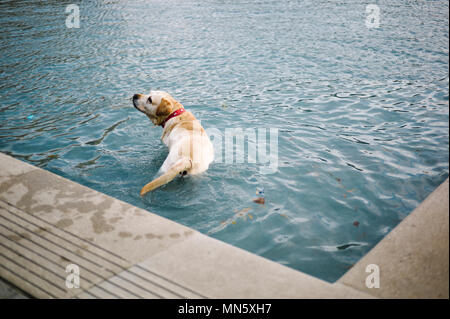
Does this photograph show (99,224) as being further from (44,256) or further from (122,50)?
(122,50)

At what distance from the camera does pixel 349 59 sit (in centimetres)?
1045

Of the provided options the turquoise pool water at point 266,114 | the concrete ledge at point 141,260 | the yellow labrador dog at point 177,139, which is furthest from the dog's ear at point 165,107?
the concrete ledge at point 141,260

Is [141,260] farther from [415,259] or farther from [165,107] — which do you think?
[165,107]

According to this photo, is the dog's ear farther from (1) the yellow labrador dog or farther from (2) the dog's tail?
(2) the dog's tail

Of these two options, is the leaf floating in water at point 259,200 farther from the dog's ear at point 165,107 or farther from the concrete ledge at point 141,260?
the dog's ear at point 165,107

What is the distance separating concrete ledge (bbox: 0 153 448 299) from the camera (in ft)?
8.38

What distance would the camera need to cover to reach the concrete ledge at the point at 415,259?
7.83 ft

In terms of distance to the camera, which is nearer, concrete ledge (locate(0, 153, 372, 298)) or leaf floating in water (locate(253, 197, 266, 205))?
concrete ledge (locate(0, 153, 372, 298))

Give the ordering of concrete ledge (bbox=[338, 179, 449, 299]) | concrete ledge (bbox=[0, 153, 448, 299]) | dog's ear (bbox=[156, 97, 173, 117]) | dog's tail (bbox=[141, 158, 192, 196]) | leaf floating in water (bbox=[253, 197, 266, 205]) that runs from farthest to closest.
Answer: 1. dog's ear (bbox=[156, 97, 173, 117])
2. leaf floating in water (bbox=[253, 197, 266, 205])
3. dog's tail (bbox=[141, 158, 192, 196])
4. concrete ledge (bbox=[0, 153, 448, 299])
5. concrete ledge (bbox=[338, 179, 449, 299])

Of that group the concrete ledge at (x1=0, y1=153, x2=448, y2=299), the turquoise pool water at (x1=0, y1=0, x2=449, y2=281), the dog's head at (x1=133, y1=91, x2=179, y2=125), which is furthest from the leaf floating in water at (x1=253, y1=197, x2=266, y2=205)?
the dog's head at (x1=133, y1=91, x2=179, y2=125)

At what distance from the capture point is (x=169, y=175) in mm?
4203

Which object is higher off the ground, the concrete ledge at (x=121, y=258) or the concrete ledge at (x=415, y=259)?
the concrete ledge at (x=415, y=259)

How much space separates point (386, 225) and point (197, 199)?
2.32 m

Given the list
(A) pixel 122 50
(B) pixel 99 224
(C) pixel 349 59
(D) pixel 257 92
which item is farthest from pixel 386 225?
(A) pixel 122 50
